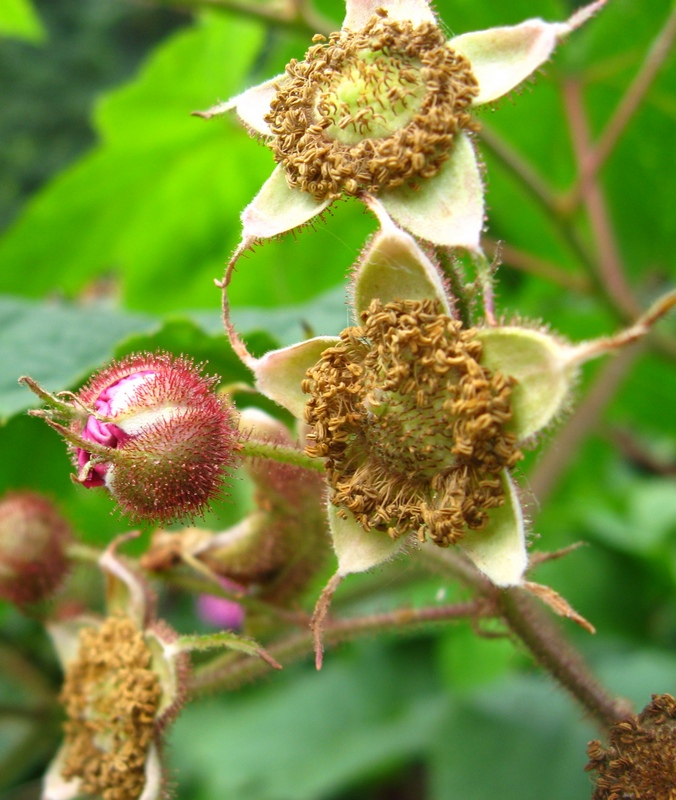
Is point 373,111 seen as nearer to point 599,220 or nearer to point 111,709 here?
point 111,709

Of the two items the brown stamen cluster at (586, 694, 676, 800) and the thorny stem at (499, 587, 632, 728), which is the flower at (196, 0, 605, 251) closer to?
the thorny stem at (499, 587, 632, 728)

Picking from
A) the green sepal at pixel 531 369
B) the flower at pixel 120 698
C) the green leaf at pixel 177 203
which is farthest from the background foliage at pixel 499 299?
the green sepal at pixel 531 369

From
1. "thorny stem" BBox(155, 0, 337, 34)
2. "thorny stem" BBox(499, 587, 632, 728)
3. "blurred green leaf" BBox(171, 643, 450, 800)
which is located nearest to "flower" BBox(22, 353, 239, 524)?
"thorny stem" BBox(499, 587, 632, 728)

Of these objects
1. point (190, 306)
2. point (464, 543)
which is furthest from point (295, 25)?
point (464, 543)

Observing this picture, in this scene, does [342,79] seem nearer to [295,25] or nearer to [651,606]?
[295,25]

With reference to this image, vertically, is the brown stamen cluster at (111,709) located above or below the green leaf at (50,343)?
below

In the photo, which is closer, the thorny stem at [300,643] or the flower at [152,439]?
the flower at [152,439]

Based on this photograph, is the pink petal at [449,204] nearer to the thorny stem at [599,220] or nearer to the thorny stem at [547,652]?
the thorny stem at [547,652]
